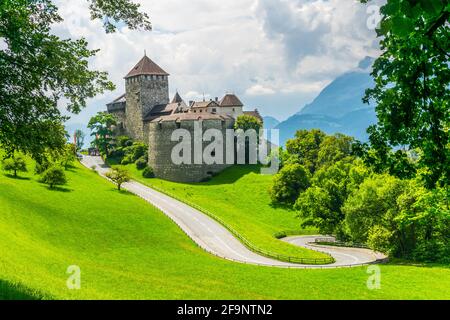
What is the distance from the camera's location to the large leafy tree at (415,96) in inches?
415

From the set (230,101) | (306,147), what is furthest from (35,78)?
(230,101)

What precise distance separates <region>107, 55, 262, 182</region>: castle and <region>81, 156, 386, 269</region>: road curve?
21.2 metres

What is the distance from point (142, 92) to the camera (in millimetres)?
111500

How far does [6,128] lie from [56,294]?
21.5 ft

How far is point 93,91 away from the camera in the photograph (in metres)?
18.0

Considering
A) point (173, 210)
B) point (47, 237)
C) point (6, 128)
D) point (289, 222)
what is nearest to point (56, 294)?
point (6, 128)

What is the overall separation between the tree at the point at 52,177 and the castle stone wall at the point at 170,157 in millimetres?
32242

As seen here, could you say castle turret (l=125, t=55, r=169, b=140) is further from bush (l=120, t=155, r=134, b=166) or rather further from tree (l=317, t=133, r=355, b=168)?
tree (l=317, t=133, r=355, b=168)

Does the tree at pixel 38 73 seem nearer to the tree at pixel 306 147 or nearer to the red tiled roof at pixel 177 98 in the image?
the tree at pixel 306 147

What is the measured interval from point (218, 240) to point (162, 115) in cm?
6307

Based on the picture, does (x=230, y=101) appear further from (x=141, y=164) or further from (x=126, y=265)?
(x=126, y=265)

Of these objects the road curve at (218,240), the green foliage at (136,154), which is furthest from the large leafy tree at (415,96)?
the green foliage at (136,154)

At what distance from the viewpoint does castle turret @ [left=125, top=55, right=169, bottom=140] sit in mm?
111688

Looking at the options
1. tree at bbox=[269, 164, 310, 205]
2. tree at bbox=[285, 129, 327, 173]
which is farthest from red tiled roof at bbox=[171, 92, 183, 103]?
tree at bbox=[269, 164, 310, 205]
